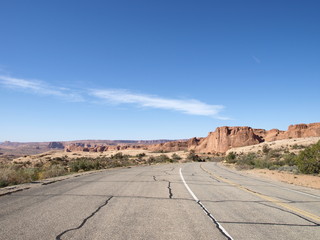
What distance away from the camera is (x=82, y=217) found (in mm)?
6094

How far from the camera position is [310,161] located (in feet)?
69.8

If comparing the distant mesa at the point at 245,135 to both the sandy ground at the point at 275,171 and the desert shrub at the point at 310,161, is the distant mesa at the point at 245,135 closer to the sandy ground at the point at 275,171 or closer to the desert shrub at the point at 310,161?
the sandy ground at the point at 275,171

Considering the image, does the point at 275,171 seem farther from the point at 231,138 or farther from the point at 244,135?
the point at 244,135

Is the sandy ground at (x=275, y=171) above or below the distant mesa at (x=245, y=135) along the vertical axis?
below

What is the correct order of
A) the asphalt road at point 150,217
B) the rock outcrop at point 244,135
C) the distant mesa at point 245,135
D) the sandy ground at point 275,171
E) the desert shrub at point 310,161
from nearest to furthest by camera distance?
1. the asphalt road at point 150,217
2. the sandy ground at point 275,171
3. the desert shrub at point 310,161
4. the distant mesa at point 245,135
5. the rock outcrop at point 244,135

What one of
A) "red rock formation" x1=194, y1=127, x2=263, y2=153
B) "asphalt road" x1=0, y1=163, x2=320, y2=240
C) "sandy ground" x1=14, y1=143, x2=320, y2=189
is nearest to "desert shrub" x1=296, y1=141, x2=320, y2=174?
"sandy ground" x1=14, y1=143, x2=320, y2=189

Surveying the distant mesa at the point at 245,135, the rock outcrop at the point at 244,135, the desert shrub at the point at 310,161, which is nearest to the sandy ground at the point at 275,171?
the desert shrub at the point at 310,161

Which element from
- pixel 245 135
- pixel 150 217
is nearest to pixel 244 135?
pixel 245 135

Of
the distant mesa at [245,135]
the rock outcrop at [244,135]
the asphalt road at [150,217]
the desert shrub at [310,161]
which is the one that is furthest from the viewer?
the rock outcrop at [244,135]

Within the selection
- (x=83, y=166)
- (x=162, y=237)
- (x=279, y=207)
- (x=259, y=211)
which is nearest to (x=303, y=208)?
(x=279, y=207)

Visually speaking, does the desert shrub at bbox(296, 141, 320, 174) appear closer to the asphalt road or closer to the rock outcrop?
the asphalt road

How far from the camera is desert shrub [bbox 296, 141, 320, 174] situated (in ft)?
69.4

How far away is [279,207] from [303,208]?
75cm

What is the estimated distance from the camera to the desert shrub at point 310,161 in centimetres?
2114
